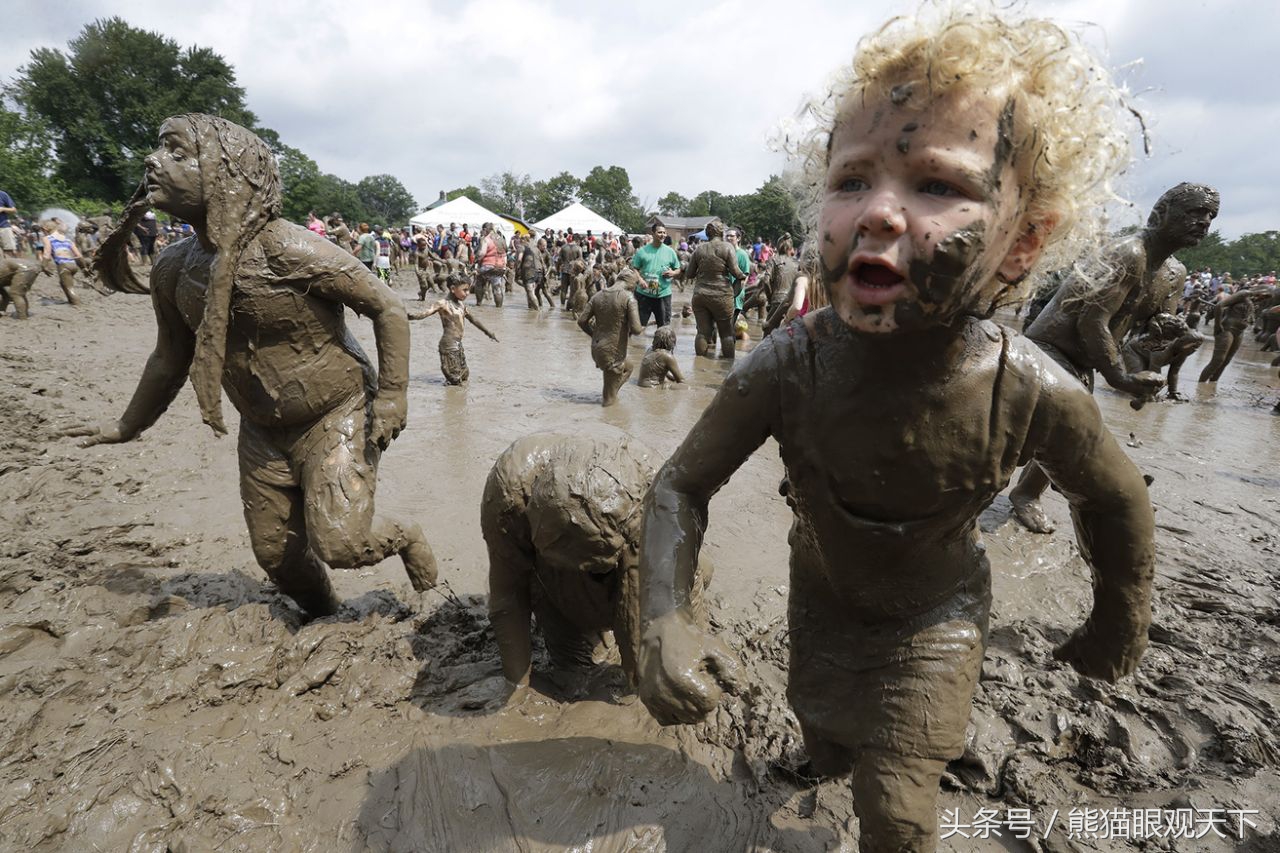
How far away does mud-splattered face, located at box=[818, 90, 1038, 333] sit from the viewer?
1204 millimetres

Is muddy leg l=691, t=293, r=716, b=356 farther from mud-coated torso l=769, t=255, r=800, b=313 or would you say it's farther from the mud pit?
the mud pit

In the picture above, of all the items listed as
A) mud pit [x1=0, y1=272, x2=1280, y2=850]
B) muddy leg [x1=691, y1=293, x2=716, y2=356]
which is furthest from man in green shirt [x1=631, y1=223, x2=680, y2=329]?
mud pit [x1=0, y1=272, x2=1280, y2=850]

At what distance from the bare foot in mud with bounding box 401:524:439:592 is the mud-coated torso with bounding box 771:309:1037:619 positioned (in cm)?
231

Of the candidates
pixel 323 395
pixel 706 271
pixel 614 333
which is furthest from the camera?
pixel 706 271

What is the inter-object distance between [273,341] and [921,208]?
274 centimetres

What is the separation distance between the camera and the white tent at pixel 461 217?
116 ft

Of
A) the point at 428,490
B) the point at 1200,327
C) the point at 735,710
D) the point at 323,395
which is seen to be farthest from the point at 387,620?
the point at 1200,327

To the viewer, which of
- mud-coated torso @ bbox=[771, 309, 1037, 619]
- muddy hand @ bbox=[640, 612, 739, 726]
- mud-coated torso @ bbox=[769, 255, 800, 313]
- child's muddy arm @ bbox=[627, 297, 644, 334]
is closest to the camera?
muddy hand @ bbox=[640, 612, 739, 726]

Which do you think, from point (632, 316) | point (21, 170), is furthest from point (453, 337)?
point (21, 170)

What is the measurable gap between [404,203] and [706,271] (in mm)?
118904

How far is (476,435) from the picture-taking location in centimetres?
695

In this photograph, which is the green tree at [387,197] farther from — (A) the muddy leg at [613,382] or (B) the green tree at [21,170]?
(A) the muddy leg at [613,382]

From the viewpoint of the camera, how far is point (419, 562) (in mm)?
3432

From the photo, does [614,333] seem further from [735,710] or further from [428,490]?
[735,710]
